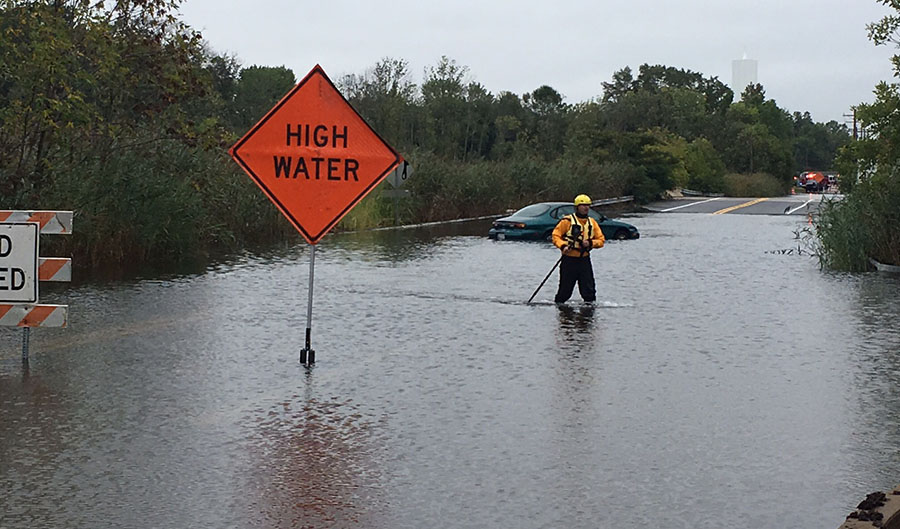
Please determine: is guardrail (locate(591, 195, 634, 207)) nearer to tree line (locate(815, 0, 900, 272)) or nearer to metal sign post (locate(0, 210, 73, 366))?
tree line (locate(815, 0, 900, 272))

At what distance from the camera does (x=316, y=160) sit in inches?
495

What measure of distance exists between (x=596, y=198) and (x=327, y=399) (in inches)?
2222

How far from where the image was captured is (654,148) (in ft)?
246

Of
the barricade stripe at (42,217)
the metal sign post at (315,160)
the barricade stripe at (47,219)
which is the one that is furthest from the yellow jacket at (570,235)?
the barricade stripe at (42,217)

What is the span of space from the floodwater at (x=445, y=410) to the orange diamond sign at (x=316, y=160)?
1.33 meters

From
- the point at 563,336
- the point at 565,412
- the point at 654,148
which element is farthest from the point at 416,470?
the point at 654,148

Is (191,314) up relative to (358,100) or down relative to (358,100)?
down

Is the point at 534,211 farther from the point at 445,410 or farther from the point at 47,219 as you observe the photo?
the point at 445,410

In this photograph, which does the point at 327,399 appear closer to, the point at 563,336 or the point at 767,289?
the point at 563,336

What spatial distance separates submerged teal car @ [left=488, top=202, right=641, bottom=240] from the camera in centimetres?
3347

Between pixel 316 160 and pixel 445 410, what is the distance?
390cm

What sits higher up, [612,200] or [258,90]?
[258,90]

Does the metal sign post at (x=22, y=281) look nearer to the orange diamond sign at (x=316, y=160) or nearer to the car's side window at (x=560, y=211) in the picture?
the orange diamond sign at (x=316, y=160)

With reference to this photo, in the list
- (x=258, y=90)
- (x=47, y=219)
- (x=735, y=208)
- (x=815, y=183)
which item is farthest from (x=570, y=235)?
(x=815, y=183)
